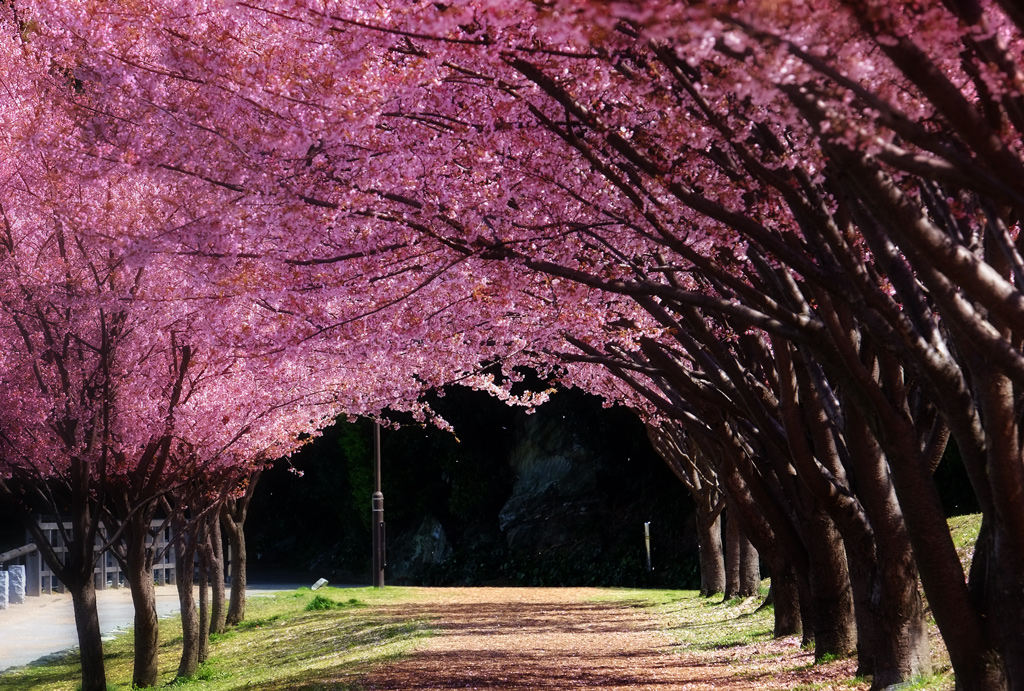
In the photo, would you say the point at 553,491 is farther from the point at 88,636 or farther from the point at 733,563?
the point at 88,636

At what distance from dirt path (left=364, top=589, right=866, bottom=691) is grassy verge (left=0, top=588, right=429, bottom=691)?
0.63 metres

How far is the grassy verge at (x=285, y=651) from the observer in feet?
42.8

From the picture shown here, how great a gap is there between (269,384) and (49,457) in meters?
2.81

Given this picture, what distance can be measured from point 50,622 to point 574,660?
40.3 feet

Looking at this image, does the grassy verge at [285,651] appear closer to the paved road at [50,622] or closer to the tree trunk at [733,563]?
the paved road at [50,622]

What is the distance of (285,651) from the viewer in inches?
655

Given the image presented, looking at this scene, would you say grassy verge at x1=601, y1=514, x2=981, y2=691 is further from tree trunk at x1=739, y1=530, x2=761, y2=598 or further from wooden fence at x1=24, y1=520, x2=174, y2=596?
wooden fence at x1=24, y1=520, x2=174, y2=596

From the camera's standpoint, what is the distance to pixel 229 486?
16.3 meters

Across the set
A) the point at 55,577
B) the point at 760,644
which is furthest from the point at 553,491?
the point at 760,644

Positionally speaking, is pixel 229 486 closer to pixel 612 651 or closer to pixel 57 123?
pixel 612 651

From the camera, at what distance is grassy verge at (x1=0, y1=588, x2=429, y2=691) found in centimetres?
1304

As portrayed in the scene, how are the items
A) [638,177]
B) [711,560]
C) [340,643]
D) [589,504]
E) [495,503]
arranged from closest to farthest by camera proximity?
[638,177] < [340,643] < [711,560] < [589,504] < [495,503]

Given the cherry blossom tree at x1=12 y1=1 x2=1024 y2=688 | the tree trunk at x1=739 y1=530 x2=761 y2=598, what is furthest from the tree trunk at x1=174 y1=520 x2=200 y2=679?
the tree trunk at x1=739 y1=530 x2=761 y2=598

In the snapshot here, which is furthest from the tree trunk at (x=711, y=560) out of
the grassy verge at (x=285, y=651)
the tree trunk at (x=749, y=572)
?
the grassy verge at (x=285, y=651)
